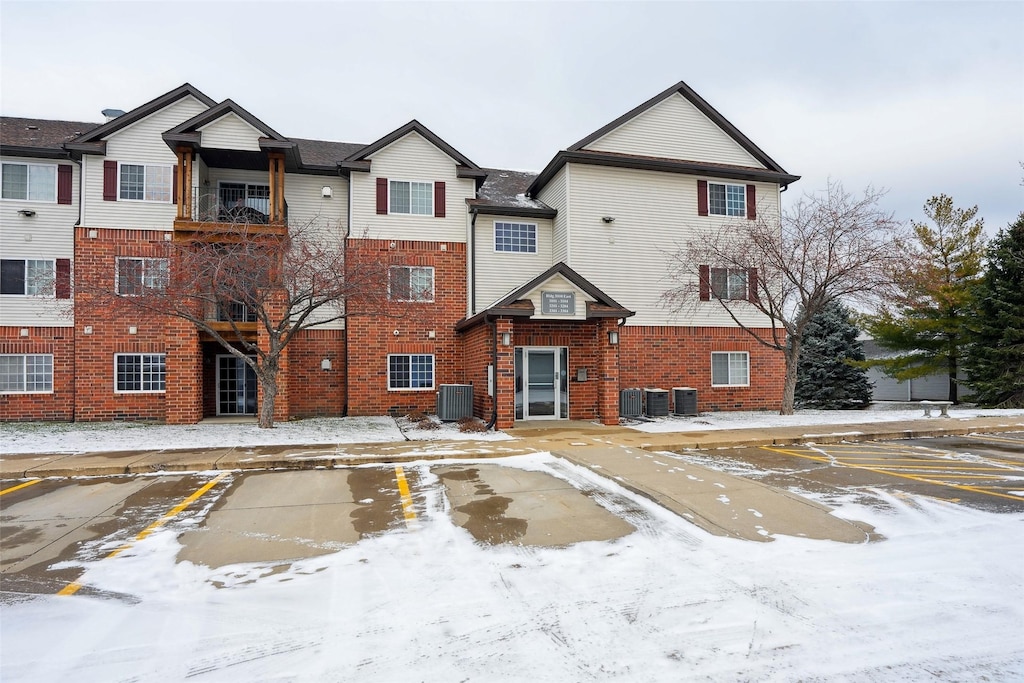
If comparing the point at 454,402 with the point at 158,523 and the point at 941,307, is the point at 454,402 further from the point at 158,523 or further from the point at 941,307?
the point at 941,307

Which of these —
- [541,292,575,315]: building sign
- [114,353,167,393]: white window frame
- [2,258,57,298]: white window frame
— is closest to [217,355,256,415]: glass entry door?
[114,353,167,393]: white window frame

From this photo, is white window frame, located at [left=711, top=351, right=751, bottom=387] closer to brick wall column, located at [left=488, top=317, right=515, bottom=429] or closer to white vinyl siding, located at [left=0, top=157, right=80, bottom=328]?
brick wall column, located at [left=488, top=317, right=515, bottom=429]

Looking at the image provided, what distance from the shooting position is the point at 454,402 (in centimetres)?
1659

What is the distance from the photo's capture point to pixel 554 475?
915cm

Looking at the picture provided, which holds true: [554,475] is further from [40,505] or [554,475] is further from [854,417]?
[854,417]

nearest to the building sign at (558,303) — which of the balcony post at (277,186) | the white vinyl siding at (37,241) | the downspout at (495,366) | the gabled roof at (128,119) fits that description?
the downspout at (495,366)

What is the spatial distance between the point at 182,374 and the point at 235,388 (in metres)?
2.58

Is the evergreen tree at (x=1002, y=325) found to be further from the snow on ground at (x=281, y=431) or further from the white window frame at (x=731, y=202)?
the white window frame at (x=731, y=202)

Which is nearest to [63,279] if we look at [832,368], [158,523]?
[158,523]

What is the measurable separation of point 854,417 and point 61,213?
958 inches

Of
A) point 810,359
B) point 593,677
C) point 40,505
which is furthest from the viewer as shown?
point 810,359

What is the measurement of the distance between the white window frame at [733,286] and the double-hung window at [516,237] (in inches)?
236

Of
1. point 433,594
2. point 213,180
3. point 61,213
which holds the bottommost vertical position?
point 433,594

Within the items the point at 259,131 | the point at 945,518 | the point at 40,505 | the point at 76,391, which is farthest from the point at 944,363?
the point at 76,391
